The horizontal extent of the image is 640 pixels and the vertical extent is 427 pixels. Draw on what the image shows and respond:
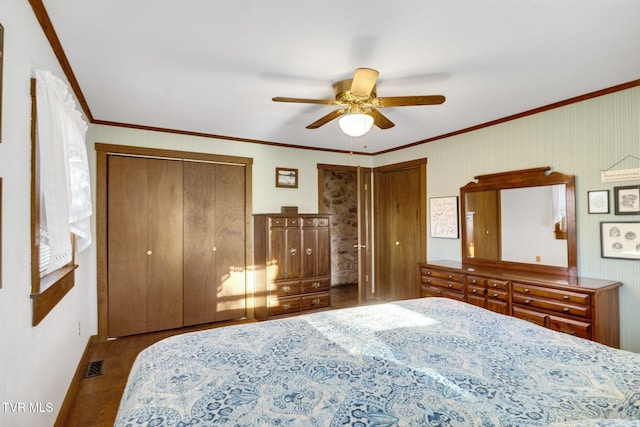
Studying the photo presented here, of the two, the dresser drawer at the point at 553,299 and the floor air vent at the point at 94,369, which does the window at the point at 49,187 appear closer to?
the floor air vent at the point at 94,369

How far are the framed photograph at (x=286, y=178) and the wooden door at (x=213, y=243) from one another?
1.70 ft

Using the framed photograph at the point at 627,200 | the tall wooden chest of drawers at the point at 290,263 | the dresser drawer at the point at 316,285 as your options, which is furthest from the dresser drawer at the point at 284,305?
the framed photograph at the point at 627,200

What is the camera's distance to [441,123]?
376 centimetres

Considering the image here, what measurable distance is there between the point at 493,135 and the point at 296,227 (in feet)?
8.26

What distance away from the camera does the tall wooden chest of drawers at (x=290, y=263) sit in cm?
415

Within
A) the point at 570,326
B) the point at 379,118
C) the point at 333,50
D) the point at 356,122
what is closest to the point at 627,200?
the point at 570,326

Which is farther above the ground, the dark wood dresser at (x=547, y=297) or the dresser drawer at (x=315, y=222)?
the dresser drawer at (x=315, y=222)

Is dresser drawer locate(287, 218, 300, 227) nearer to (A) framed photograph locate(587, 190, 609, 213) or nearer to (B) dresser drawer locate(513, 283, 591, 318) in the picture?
(B) dresser drawer locate(513, 283, 591, 318)

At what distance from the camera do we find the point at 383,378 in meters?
1.30

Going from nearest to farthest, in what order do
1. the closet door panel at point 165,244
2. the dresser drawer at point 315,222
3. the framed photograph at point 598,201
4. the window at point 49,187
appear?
the window at point 49,187 → the framed photograph at point 598,201 → the closet door panel at point 165,244 → the dresser drawer at point 315,222

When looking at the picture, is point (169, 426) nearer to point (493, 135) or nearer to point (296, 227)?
point (296, 227)

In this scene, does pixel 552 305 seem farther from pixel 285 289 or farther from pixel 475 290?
pixel 285 289

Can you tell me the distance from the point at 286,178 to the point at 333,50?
2.74m

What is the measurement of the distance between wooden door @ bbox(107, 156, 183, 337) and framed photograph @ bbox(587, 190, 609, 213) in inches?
164
